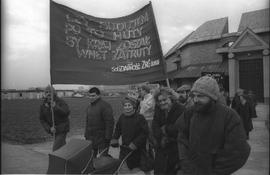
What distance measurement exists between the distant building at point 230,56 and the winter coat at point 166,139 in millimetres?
9920

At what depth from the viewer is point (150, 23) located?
5.79 metres

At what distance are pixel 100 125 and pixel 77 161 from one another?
249 centimetres

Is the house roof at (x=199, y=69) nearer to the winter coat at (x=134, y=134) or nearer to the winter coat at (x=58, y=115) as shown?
the winter coat at (x=58, y=115)

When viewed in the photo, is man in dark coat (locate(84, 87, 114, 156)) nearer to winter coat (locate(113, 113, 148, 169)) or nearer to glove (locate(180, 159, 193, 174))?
winter coat (locate(113, 113, 148, 169))

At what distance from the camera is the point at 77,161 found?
3537mm

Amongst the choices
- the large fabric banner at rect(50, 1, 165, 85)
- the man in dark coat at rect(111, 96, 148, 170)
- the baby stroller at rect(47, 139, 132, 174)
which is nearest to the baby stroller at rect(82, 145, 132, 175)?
the baby stroller at rect(47, 139, 132, 174)

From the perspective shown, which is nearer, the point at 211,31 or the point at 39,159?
the point at 39,159

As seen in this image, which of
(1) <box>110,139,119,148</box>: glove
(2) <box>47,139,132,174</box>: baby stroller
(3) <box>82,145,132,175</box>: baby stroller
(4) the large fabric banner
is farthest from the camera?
(1) <box>110,139,119,148</box>: glove

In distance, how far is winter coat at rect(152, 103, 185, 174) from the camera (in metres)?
4.28

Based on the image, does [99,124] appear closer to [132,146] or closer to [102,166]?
[132,146]

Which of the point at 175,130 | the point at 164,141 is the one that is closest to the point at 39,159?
the point at 164,141

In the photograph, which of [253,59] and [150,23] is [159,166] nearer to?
[150,23]

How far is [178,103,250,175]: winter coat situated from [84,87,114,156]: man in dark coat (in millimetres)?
A: 2846

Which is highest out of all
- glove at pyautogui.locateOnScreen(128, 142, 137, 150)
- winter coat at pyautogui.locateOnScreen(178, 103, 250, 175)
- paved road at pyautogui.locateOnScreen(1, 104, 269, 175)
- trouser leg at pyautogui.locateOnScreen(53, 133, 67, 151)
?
winter coat at pyautogui.locateOnScreen(178, 103, 250, 175)
